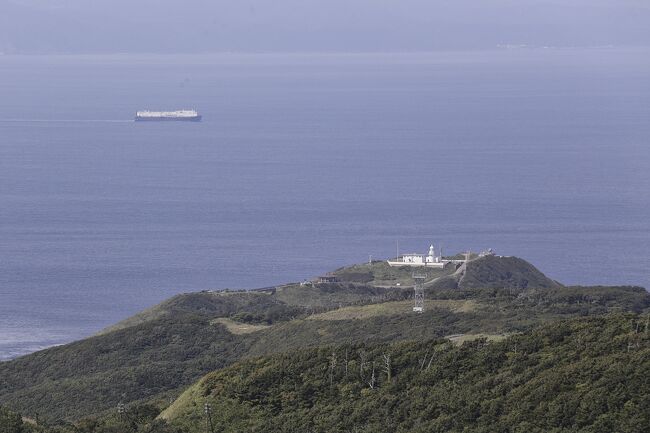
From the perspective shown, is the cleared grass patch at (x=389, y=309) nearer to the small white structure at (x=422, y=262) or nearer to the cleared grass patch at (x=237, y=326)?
the cleared grass patch at (x=237, y=326)

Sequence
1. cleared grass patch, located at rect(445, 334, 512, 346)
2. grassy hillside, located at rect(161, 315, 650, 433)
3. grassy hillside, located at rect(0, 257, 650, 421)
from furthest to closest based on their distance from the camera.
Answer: grassy hillside, located at rect(0, 257, 650, 421) < cleared grass patch, located at rect(445, 334, 512, 346) < grassy hillside, located at rect(161, 315, 650, 433)

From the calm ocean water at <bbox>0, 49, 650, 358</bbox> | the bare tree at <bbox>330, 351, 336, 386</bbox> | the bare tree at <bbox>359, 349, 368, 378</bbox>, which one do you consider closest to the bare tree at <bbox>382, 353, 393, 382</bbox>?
the bare tree at <bbox>359, 349, 368, 378</bbox>

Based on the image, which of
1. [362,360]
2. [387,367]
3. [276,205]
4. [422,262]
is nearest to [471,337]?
[362,360]

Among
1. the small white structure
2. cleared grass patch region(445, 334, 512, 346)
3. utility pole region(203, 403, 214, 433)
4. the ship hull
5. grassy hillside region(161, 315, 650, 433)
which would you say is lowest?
utility pole region(203, 403, 214, 433)

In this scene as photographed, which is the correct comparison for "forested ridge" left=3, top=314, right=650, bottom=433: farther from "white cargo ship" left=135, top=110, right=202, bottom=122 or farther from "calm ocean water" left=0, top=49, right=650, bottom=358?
"white cargo ship" left=135, top=110, right=202, bottom=122

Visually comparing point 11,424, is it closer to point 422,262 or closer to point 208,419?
point 208,419
